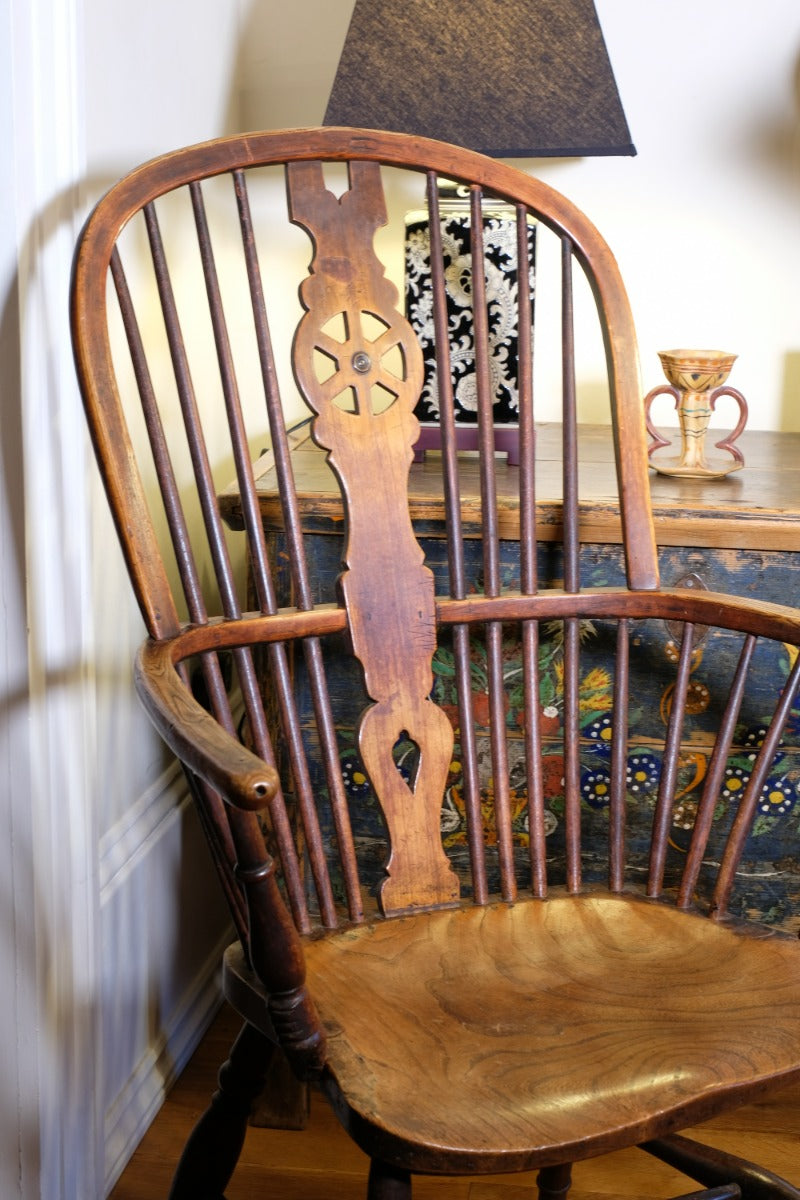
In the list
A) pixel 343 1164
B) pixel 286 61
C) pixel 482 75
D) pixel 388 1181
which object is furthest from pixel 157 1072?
pixel 286 61

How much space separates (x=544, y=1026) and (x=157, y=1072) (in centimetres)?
83

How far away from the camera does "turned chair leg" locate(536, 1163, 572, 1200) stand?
1.37 meters

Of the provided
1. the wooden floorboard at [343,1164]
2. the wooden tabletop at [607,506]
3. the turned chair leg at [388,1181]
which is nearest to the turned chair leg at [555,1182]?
the wooden floorboard at [343,1164]

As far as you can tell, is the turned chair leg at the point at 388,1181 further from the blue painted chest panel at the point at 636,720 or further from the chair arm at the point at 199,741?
the blue painted chest panel at the point at 636,720

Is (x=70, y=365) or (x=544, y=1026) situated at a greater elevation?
(x=70, y=365)

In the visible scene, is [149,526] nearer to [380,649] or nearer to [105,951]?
[380,649]

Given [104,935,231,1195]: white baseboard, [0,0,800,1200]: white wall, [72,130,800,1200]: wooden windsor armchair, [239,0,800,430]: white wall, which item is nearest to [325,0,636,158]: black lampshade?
[72,130,800,1200]: wooden windsor armchair

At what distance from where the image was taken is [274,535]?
1536 mm

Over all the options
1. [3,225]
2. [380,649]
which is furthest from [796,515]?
[3,225]

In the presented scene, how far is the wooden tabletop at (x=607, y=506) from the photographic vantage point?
148cm

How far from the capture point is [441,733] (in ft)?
4.41

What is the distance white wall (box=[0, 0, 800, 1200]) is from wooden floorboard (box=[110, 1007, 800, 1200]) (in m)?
0.05

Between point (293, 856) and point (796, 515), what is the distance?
2.32 feet

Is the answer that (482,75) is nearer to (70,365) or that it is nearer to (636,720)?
(70,365)
